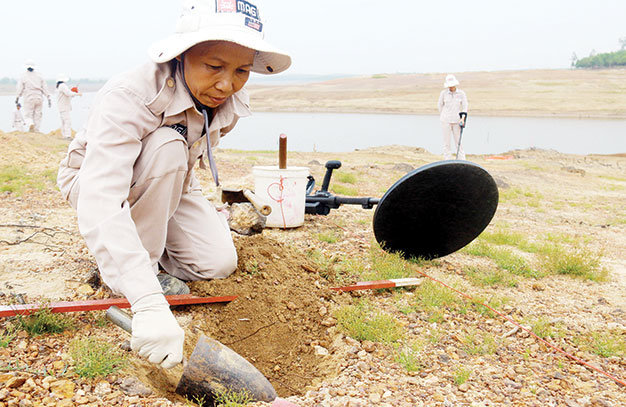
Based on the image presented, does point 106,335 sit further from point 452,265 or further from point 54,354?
point 452,265

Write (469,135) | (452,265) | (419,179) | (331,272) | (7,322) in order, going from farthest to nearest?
(469,135)
(452,265)
(331,272)
(419,179)
(7,322)

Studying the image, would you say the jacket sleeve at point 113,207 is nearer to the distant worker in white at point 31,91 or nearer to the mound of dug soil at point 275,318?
the mound of dug soil at point 275,318

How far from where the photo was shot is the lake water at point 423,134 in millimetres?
18594

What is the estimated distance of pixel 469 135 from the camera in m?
22.0

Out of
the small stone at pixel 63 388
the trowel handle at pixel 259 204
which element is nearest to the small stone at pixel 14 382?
the small stone at pixel 63 388

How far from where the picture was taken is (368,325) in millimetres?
2838

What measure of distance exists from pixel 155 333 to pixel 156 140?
98cm

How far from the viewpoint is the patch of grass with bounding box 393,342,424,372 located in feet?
8.19

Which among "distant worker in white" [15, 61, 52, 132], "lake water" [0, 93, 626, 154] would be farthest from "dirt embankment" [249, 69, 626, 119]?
"distant worker in white" [15, 61, 52, 132]

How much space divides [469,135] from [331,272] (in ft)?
65.3

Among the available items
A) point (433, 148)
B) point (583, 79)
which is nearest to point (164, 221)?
point (433, 148)

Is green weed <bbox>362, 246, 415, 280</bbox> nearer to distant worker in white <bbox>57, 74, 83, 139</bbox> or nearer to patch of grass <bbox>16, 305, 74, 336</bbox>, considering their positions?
patch of grass <bbox>16, 305, 74, 336</bbox>

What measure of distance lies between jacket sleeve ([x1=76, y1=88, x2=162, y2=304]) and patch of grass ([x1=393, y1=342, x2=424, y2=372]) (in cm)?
127

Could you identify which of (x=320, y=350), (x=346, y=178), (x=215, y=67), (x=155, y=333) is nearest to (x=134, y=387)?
(x=155, y=333)
